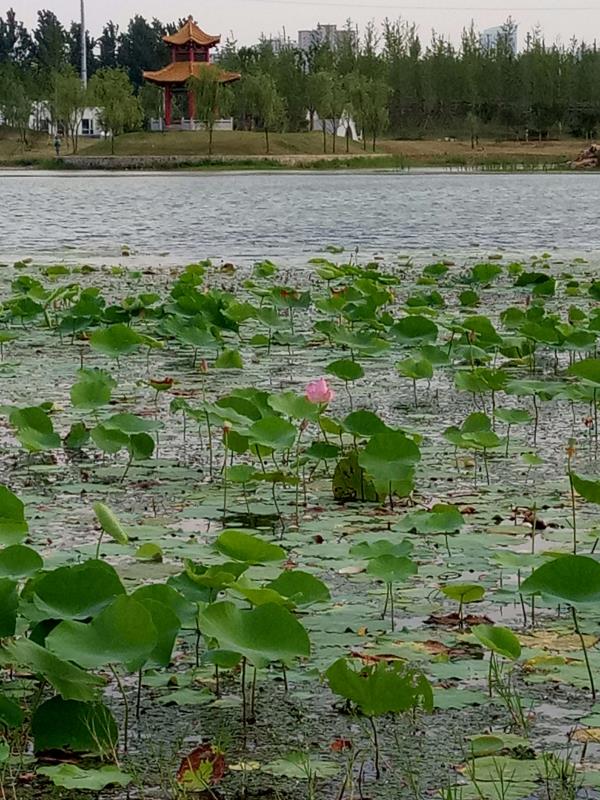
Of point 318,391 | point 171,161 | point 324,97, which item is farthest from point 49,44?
point 318,391

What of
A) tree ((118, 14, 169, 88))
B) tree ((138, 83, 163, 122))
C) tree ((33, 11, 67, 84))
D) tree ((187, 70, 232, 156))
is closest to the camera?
tree ((187, 70, 232, 156))

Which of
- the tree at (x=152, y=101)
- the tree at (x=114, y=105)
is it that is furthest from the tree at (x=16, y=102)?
the tree at (x=152, y=101)

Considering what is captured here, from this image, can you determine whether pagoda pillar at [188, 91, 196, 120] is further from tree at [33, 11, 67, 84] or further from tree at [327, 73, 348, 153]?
tree at [33, 11, 67, 84]

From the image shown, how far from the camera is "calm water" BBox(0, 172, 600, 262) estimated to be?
39.5 ft

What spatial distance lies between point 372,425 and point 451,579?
0.67 meters

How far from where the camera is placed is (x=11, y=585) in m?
1.67

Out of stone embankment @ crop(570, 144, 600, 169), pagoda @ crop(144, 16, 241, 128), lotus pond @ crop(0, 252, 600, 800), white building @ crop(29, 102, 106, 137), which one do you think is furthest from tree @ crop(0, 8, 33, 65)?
lotus pond @ crop(0, 252, 600, 800)

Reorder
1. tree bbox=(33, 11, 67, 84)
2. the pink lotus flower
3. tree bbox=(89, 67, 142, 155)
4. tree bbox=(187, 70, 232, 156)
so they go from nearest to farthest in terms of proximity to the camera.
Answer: the pink lotus flower, tree bbox=(187, 70, 232, 156), tree bbox=(89, 67, 142, 155), tree bbox=(33, 11, 67, 84)

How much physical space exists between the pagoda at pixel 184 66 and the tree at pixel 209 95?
71 centimetres

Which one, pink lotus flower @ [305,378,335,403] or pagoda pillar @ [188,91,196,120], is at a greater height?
pagoda pillar @ [188,91,196,120]

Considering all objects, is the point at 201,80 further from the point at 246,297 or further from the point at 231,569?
the point at 231,569

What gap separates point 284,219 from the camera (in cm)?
1659

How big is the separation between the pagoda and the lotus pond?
45342 mm

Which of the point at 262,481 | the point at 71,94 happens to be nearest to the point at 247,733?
the point at 262,481
